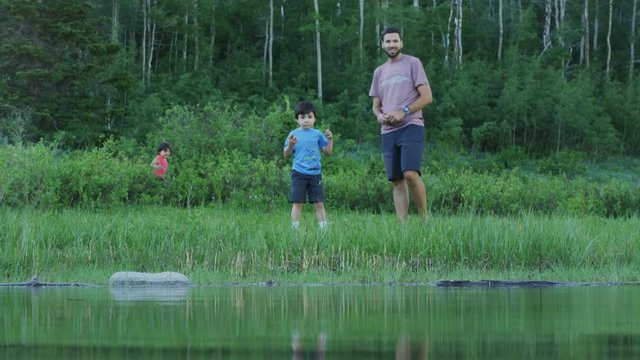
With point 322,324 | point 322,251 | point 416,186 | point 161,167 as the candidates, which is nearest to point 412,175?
point 416,186

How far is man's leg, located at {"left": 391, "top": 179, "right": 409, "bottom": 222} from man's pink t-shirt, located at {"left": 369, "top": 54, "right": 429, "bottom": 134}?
0.60m

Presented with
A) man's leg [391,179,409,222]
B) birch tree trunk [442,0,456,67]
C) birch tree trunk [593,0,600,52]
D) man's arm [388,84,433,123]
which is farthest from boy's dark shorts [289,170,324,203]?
birch tree trunk [593,0,600,52]

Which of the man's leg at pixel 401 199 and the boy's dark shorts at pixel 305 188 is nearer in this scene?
the man's leg at pixel 401 199

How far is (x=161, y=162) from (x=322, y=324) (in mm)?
14682

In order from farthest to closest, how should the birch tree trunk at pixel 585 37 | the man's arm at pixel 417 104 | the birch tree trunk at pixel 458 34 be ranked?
the birch tree trunk at pixel 585 37, the birch tree trunk at pixel 458 34, the man's arm at pixel 417 104

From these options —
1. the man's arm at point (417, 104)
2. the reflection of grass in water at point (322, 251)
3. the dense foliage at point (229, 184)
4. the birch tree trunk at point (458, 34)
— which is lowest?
the dense foliage at point (229, 184)

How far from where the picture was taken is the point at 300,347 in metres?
4.50

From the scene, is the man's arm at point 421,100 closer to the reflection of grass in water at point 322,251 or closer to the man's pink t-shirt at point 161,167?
the reflection of grass in water at point 322,251

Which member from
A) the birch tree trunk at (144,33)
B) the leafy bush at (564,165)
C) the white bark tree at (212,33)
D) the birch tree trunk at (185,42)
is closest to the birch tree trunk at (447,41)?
the leafy bush at (564,165)

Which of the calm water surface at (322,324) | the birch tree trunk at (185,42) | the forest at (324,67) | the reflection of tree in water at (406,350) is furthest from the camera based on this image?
the birch tree trunk at (185,42)

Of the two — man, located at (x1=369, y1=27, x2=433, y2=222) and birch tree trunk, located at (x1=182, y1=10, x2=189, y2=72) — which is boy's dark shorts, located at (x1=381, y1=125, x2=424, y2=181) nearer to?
man, located at (x1=369, y1=27, x2=433, y2=222)

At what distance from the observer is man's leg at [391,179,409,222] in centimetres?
1292

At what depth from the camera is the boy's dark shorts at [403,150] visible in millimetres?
12938

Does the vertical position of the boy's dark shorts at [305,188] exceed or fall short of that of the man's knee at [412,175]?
it falls short
